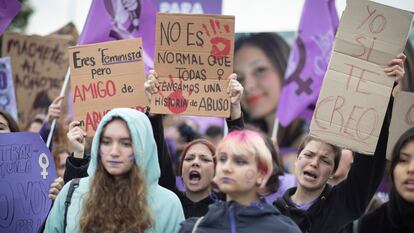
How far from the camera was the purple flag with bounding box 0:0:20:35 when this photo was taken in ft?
22.1

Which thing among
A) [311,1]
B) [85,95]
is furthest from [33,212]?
[311,1]

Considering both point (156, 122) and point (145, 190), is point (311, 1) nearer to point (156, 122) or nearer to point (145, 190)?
point (156, 122)

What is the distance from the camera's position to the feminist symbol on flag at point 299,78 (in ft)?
28.0

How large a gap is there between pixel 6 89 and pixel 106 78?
2.81 m

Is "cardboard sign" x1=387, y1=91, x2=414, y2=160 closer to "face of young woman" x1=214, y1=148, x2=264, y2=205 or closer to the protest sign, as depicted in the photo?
"face of young woman" x1=214, y1=148, x2=264, y2=205

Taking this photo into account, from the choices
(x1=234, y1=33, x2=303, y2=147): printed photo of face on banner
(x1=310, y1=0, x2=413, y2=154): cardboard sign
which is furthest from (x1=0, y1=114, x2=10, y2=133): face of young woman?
(x1=234, y1=33, x2=303, y2=147): printed photo of face on banner

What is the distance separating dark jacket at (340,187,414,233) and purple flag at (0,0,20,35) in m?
3.68

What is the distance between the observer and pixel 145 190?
14.0ft

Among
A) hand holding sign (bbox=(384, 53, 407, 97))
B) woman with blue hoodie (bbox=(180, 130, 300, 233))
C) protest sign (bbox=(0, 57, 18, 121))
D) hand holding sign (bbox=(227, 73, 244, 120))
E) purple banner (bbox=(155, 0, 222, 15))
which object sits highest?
purple banner (bbox=(155, 0, 222, 15))

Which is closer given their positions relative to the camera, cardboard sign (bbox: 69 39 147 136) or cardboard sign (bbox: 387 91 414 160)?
cardboard sign (bbox: 387 91 414 160)

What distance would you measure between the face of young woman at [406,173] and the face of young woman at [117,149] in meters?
1.32

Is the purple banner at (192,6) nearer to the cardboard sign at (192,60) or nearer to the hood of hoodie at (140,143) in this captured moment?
the cardboard sign at (192,60)

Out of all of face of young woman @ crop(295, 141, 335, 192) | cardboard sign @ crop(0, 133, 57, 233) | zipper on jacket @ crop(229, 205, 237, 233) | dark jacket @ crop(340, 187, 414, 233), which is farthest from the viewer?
cardboard sign @ crop(0, 133, 57, 233)

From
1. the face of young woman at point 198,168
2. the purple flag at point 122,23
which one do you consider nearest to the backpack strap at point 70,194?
the face of young woman at point 198,168
